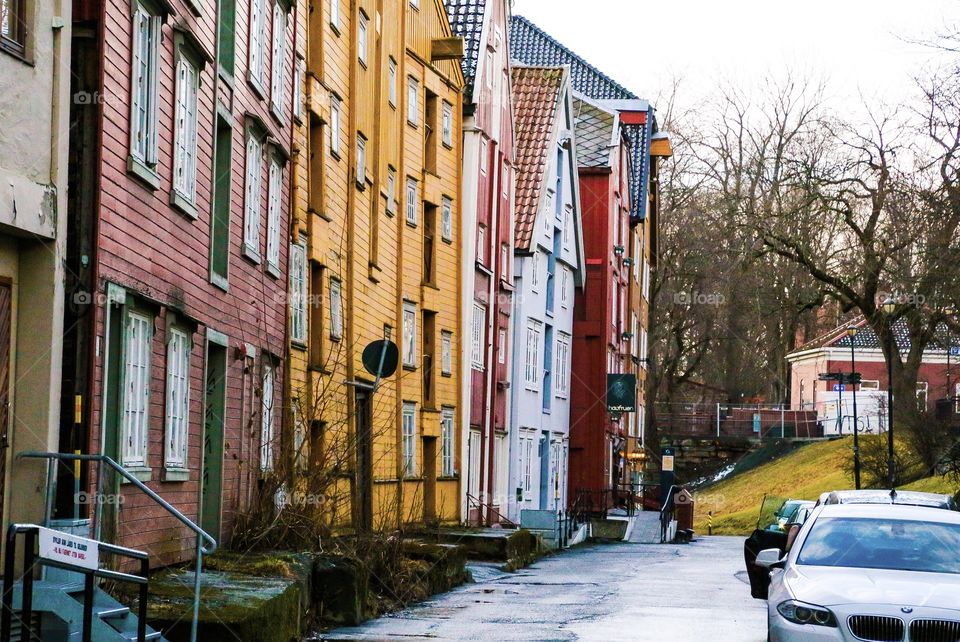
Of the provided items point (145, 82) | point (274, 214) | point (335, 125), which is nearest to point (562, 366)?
point (335, 125)

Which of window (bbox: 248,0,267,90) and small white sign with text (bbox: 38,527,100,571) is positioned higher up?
window (bbox: 248,0,267,90)

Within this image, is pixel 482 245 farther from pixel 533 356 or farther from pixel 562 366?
pixel 562 366

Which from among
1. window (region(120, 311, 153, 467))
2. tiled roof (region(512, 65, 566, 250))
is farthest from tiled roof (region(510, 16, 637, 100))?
window (region(120, 311, 153, 467))

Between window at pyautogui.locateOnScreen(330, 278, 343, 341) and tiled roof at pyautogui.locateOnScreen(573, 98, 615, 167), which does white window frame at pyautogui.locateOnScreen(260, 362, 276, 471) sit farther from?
tiled roof at pyautogui.locateOnScreen(573, 98, 615, 167)

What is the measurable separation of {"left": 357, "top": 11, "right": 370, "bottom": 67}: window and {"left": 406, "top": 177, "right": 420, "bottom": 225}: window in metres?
4.50

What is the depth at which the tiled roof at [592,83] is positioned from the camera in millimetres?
58094

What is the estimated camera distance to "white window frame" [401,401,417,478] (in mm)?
30594

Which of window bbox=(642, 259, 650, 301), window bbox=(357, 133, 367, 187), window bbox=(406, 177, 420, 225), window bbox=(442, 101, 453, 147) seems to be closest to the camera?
window bbox=(357, 133, 367, 187)

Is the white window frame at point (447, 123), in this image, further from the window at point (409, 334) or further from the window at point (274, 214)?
the window at point (274, 214)

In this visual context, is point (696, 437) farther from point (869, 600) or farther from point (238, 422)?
point (869, 600)

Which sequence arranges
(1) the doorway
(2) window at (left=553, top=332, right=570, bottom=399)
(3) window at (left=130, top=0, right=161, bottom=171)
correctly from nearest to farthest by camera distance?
(3) window at (left=130, top=0, right=161, bottom=171), (1) the doorway, (2) window at (left=553, top=332, right=570, bottom=399)

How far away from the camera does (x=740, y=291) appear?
209ft

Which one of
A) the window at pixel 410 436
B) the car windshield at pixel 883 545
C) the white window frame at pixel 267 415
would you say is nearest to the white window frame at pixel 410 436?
the window at pixel 410 436

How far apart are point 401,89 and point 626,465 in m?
32.5
